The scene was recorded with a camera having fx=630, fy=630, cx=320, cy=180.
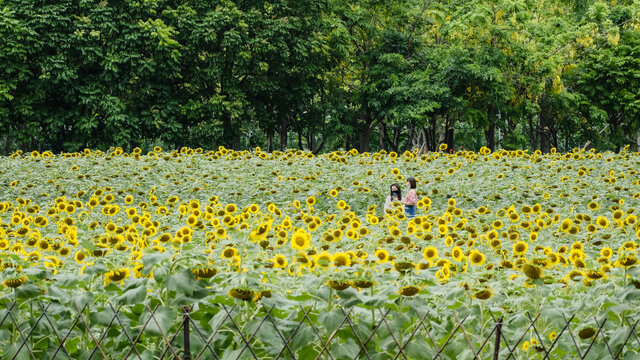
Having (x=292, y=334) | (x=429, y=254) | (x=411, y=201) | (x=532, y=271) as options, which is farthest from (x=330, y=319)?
(x=411, y=201)

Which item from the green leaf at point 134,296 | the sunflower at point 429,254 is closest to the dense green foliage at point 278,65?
the sunflower at point 429,254

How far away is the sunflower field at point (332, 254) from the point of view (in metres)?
2.71

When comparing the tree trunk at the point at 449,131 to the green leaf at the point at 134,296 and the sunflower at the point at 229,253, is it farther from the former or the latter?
the green leaf at the point at 134,296

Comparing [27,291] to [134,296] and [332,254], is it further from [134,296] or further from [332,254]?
[332,254]

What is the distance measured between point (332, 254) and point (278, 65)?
18.8 meters

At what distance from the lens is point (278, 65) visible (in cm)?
2203

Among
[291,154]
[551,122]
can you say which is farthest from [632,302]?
[551,122]

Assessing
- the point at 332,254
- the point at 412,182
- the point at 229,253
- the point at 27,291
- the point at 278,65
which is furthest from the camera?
the point at 278,65

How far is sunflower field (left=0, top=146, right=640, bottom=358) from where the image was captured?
2711 mm

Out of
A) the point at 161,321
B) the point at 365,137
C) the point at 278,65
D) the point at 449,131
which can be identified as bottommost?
the point at 161,321

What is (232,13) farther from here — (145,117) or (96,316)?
(96,316)

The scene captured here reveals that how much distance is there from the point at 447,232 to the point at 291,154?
9.24m

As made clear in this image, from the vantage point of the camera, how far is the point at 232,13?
66.1ft

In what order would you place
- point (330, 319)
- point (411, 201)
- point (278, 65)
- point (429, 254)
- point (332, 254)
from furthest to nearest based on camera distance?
point (278, 65)
point (411, 201)
point (332, 254)
point (429, 254)
point (330, 319)
